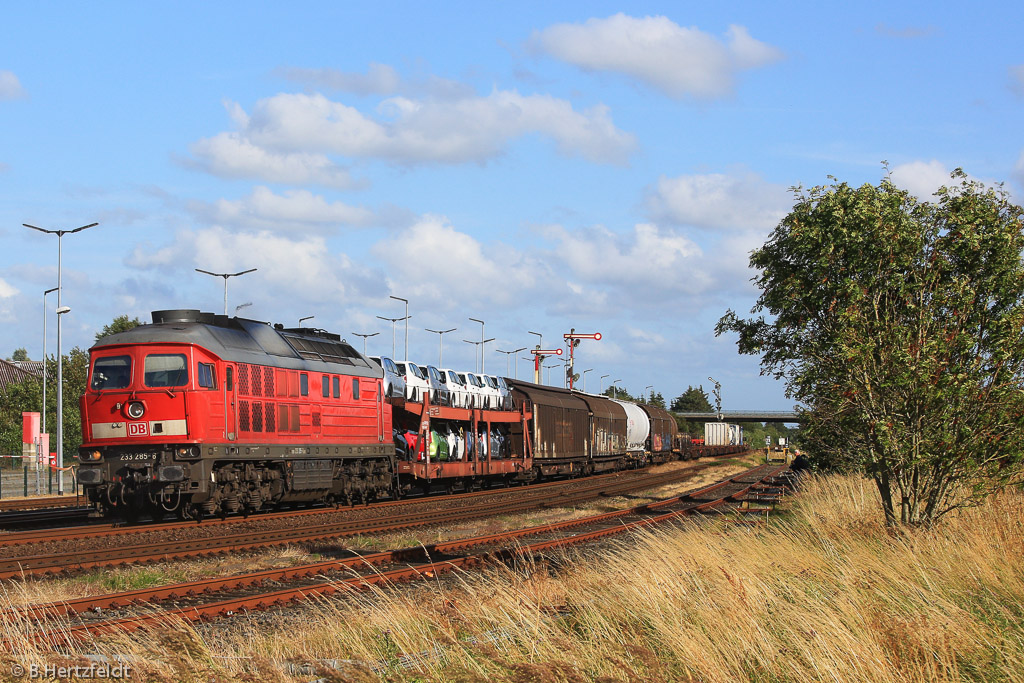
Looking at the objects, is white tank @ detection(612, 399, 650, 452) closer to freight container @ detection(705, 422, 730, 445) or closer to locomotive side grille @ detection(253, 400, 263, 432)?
freight container @ detection(705, 422, 730, 445)

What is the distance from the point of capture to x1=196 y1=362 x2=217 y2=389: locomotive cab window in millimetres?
21281

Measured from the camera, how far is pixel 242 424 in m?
22.4

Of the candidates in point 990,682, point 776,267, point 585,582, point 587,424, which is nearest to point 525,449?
point 587,424

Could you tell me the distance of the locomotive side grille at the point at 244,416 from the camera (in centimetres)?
2230

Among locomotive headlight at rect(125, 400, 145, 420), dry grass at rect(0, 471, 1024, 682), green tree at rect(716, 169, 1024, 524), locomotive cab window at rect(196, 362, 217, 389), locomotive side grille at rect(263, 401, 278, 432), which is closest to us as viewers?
dry grass at rect(0, 471, 1024, 682)

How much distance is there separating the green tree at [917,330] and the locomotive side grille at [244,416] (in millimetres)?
12366

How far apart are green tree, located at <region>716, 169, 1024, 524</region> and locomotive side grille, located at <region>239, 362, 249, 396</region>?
12.3 meters

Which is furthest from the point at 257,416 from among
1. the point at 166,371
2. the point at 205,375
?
the point at 166,371

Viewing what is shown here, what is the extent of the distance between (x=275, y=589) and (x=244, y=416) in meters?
10.1

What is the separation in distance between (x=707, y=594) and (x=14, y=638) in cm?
621

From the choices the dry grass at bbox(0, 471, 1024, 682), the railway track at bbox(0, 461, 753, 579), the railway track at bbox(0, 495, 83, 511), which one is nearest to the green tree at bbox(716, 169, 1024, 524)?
the dry grass at bbox(0, 471, 1024, 682)

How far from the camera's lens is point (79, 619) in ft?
35.2

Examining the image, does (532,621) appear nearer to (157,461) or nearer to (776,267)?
(776,267)

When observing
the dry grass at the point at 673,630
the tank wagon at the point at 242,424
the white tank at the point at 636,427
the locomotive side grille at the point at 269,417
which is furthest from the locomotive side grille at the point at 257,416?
the white tank at the point at 636,427
